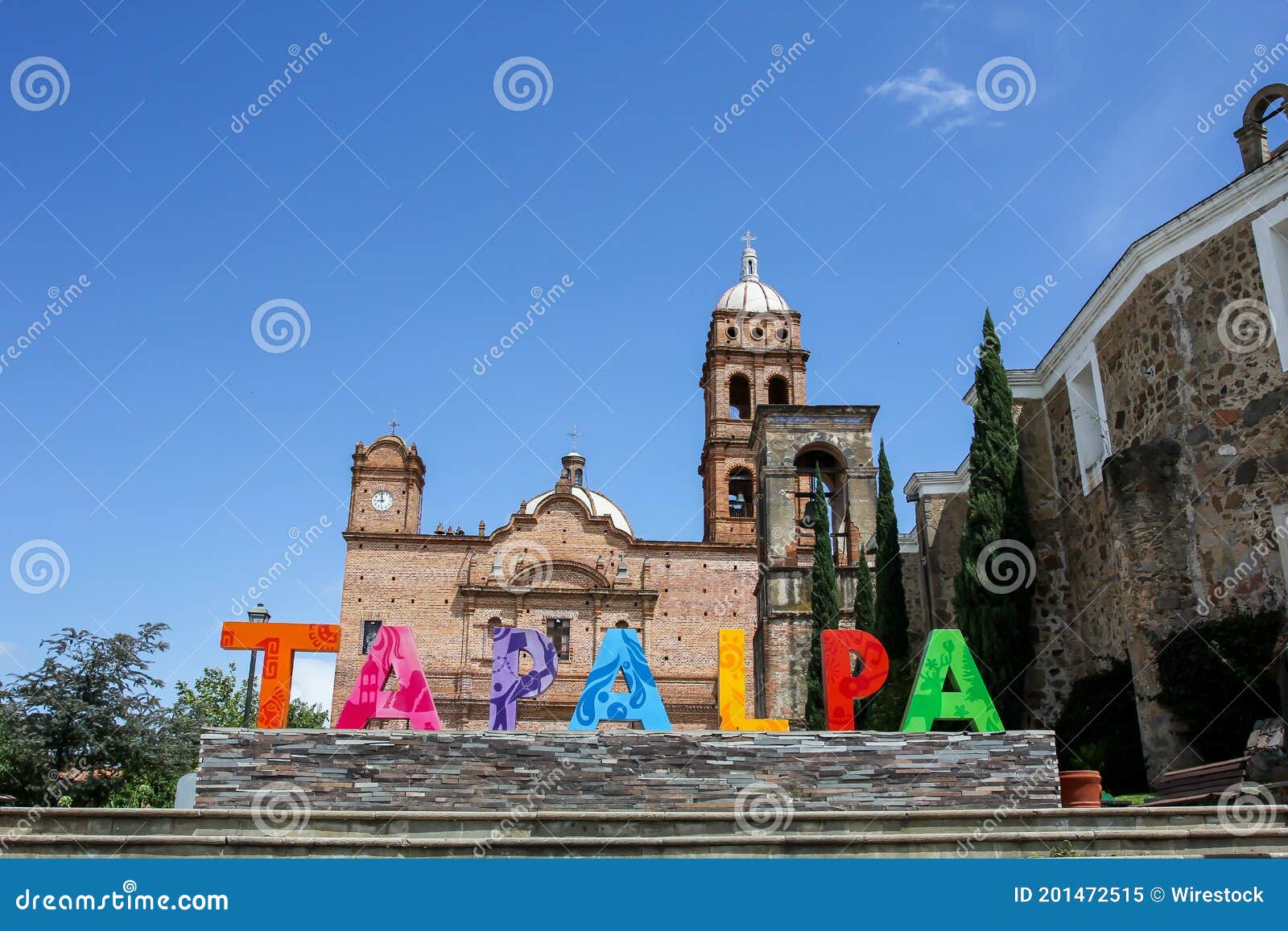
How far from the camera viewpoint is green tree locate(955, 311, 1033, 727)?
1916 cm

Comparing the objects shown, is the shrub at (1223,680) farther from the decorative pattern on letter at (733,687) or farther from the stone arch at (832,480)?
the stone arch at (832,480)

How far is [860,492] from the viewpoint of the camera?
30578 mm

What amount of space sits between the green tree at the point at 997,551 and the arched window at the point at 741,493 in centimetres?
2670

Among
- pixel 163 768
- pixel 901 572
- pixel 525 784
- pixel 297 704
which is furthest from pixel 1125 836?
pixel 297 704

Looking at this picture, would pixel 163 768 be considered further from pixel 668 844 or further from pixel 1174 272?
pixel 1174 272

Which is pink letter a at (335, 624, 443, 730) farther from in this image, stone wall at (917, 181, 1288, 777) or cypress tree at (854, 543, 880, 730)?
cypress tree at (854, 543, 880, 730)

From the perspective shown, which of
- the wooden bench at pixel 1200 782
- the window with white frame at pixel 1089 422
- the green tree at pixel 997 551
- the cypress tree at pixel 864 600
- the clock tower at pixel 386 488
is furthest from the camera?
the clock tower at pixel 386 488

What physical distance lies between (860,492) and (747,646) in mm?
15689

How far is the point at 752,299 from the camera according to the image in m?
50.0

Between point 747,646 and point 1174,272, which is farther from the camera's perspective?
point 747,646

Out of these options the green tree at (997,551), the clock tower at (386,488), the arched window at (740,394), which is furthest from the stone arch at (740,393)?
the green tree at (997,551)

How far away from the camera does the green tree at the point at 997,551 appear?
19156mm

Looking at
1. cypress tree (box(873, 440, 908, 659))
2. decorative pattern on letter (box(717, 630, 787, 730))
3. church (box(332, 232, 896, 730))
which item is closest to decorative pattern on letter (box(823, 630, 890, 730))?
decorative pattern on letter (box(717, 630, 787, 730))

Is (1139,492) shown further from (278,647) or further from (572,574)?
(572,574)
